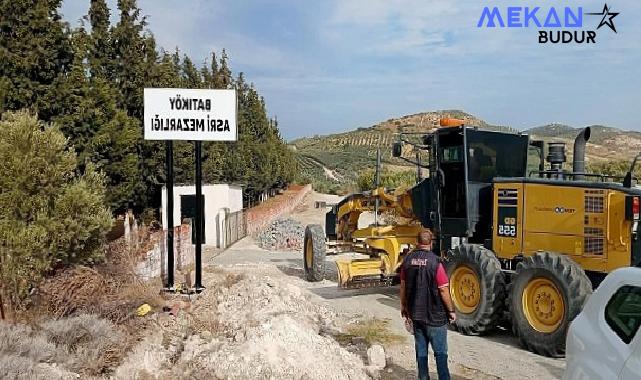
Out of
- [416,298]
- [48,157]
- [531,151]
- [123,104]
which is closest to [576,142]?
[531,151]

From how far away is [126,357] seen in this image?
7914 millimetres

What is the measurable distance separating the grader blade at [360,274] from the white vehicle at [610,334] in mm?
8444

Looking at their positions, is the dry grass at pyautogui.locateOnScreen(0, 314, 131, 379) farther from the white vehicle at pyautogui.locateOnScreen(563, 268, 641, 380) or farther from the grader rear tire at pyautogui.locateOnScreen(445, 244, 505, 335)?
the grader rear tire at pyautogui.locateOnScreen(445, 244, 505, 335)

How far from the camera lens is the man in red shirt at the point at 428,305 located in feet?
22.4

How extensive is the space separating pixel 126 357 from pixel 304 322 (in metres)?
2.96

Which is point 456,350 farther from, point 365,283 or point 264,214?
point 264,214

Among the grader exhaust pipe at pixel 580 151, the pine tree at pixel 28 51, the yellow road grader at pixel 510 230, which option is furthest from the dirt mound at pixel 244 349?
the pine tree at pixel 28 51

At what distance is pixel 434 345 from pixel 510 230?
14.0 feet

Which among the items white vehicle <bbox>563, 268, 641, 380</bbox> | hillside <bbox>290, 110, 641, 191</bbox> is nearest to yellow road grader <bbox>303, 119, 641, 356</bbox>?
white vehicle <bbox>563, 268, 641, 380</bbox>

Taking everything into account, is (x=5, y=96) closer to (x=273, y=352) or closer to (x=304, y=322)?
(x=304, y=322)

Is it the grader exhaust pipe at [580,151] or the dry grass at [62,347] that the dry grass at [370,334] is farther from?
the grader exhaust pipe at [580,151]

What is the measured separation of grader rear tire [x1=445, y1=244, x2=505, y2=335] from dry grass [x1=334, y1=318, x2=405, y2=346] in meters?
1.15

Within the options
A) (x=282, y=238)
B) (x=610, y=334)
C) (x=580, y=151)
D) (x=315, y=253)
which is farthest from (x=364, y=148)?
(x=610, y=334)

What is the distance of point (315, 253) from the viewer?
15.5m
